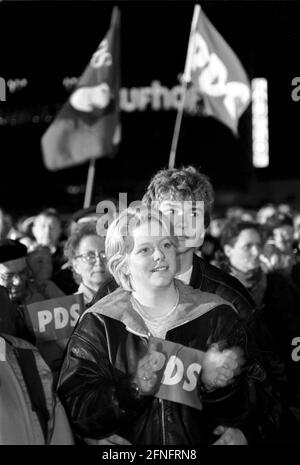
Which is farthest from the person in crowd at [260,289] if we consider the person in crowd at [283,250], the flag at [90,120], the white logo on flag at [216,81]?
the white logo on flag at [216,81]

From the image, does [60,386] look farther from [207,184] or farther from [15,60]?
[15,60]

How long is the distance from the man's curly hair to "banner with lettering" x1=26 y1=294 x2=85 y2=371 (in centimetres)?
83

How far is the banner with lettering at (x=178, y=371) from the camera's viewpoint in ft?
9.34

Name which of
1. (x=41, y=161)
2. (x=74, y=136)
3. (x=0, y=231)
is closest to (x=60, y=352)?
(x=0, y=231)

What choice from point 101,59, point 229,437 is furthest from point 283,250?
point 229,437

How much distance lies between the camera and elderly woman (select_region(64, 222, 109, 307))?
4.65m

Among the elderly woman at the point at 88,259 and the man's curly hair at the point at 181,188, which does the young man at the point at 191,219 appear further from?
the elderly woman at the point at 88,259

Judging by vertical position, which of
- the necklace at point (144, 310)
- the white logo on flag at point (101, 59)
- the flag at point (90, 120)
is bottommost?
the necklace at point (144, 310)

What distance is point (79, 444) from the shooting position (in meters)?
2.97

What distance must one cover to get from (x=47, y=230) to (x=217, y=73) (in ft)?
8.79

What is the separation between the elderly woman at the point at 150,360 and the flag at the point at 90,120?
5692 mm

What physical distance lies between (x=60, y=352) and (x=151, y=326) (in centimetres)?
142

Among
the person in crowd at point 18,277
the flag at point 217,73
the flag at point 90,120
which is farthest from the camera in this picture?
the flag at point 217,73

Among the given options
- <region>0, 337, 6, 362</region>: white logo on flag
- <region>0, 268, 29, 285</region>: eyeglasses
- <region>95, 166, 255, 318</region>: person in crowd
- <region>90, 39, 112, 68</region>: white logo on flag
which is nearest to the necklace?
<region>0, 337, 6, 362</region>: white logo on flag
